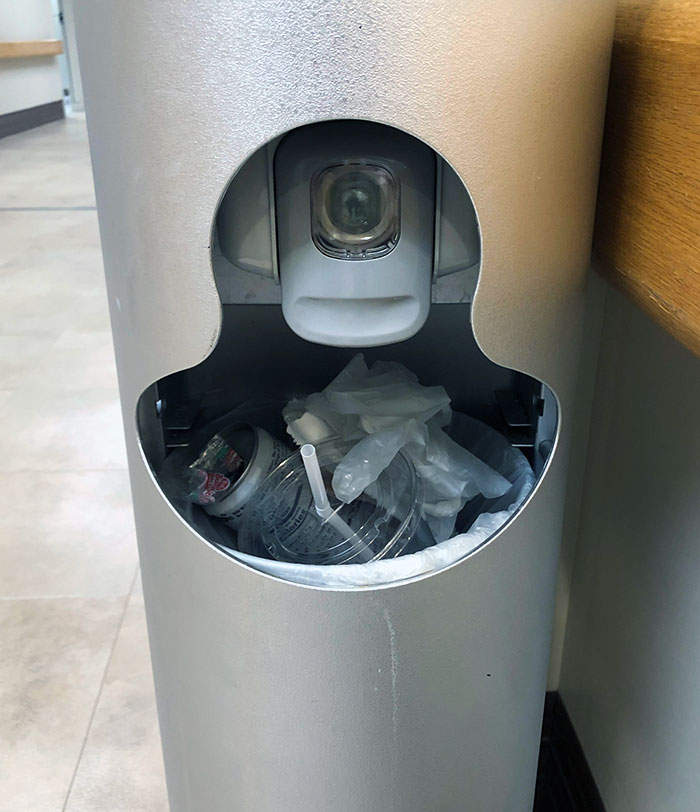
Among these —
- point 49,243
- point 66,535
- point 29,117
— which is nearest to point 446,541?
point 66,535

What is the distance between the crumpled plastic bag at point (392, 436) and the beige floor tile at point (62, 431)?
1.04 m

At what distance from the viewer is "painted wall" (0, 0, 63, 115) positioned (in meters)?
5.92

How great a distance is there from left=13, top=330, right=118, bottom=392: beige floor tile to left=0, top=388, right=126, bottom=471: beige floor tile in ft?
0.15

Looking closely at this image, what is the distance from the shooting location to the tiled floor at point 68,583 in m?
0.99

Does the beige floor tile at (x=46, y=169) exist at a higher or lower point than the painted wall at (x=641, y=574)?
lower

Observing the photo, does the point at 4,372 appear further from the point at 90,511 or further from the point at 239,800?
the point at 239,800

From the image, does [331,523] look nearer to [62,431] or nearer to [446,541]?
[446,541]

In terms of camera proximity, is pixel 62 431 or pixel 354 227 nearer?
pixel 354 227

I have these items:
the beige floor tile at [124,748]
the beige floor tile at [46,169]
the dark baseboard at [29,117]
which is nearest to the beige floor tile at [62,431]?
the beige floor tile at [124,748]

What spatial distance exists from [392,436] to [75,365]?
1606mm

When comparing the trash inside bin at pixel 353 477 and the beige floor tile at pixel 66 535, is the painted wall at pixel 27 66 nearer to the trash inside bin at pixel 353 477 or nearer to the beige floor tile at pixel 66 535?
the beige floor tile at pixel 66 535

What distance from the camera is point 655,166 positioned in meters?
0.48

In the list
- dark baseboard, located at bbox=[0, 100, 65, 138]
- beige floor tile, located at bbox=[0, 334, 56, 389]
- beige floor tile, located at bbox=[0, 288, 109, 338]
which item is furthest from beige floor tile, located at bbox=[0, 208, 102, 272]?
dark baseboard, located at bbox=[0, 100, 65, 138]

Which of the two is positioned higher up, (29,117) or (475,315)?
(475,315)
